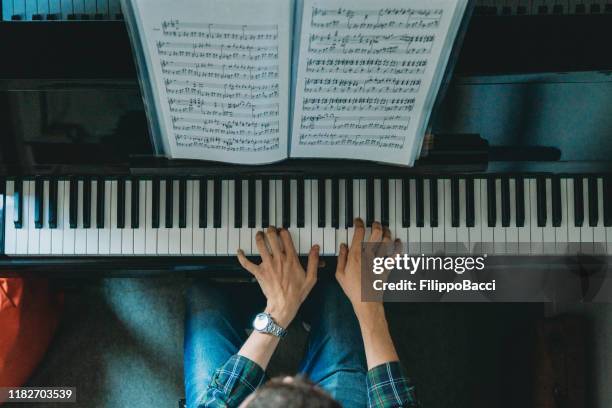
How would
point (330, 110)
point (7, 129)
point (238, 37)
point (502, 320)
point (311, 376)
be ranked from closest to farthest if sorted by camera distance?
1. point (238, 37)
2. point (330, 110)
3. point (7, 129)
4. point (311, 376)
5. point (502, 320)

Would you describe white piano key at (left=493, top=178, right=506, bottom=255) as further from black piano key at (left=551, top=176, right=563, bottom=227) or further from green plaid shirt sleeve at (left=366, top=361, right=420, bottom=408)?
green plaid shirt sleeve at (left=366, top=361, right=420, bottom=408)

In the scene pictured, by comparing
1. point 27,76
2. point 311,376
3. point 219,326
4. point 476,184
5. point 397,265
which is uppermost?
point 27,76

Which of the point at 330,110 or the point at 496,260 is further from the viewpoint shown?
the point at 496,260

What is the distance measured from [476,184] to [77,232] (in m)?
1.16

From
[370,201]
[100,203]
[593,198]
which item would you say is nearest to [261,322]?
[370,201]

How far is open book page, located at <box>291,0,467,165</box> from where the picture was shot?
1260mm

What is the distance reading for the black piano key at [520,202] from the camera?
1.66 metres

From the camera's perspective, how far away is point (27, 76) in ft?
5.02

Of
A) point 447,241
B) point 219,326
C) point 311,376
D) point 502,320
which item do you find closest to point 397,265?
point 447,241

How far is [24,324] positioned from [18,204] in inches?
20.2

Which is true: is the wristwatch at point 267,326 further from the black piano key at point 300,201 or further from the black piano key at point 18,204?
the black piano key at point 18,204

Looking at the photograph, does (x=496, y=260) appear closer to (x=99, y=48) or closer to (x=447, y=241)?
(x=447, y=241)

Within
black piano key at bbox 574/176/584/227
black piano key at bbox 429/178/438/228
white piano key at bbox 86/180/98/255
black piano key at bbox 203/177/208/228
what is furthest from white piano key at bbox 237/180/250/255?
black piano key at bbox 574/176/584/227

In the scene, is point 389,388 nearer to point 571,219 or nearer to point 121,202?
point 571,219
